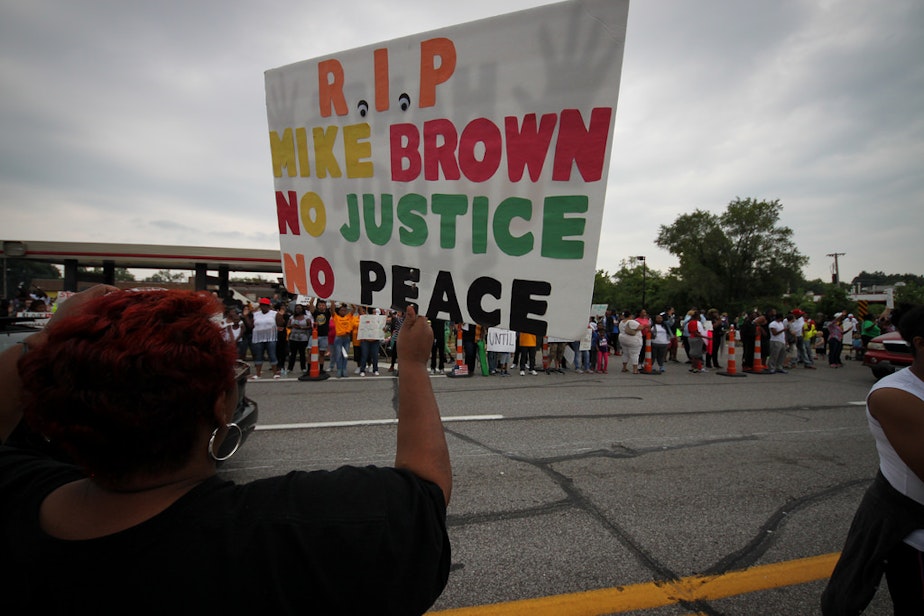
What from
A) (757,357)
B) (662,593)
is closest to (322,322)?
(662,593)

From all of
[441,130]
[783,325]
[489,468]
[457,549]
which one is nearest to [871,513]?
[457,549]

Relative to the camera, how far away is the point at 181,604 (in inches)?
33.2

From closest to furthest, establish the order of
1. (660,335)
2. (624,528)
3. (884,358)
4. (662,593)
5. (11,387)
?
(11,387)
(662,593)
(624,528)
(884,358)
(660,335)

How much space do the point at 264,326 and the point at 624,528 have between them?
31.8 feet

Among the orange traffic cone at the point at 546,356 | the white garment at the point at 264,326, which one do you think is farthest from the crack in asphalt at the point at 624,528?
the white garment at the point at 264,326

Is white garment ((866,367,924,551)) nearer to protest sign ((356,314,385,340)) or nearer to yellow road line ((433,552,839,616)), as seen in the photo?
yellow road line ((433,552,839,616))

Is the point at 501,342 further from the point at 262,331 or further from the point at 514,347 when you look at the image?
the point at 262,331

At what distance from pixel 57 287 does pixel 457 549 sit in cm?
6919

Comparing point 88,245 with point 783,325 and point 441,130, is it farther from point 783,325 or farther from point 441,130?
point 783,325

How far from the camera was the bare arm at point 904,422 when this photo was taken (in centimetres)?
187

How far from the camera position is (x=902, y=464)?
1957 mm

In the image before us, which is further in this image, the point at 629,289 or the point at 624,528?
the point at 629,289

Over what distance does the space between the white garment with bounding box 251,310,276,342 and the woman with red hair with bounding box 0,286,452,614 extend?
10711mm

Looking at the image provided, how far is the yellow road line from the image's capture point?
8.13 ft
